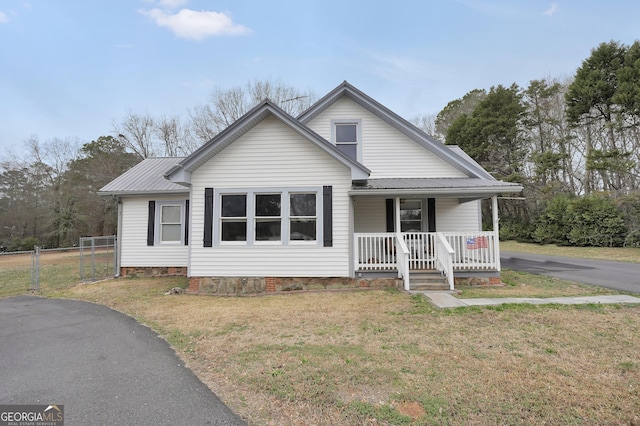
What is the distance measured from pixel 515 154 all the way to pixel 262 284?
30311 millimetres

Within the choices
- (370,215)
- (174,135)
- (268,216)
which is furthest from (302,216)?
(174,135)

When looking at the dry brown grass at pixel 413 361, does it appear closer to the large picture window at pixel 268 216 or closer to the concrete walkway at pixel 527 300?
the concrete walkway at pixel 527 300

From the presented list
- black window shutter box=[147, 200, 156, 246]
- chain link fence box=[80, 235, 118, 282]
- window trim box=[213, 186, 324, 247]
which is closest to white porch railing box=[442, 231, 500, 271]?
window trim box=[213, 186, 324, 247]

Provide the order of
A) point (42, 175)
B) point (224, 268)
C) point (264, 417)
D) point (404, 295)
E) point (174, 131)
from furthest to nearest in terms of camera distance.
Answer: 1. point (42, 175)
2. point (174, 131)
3. point (224, 268)
4. point (404, 295)
5. point (264, 417)

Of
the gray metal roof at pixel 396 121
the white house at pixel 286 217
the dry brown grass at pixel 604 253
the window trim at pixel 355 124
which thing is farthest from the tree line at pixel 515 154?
the white house at pixel 286 217

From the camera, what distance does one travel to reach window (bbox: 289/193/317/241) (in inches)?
351

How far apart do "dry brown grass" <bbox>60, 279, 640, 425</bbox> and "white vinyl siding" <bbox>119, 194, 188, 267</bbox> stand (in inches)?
179

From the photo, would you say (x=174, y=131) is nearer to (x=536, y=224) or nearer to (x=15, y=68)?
(x=15, y=68)

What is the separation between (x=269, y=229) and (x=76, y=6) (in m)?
13.7

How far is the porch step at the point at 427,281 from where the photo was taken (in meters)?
8.53

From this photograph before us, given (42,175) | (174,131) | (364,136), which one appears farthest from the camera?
(42,175)

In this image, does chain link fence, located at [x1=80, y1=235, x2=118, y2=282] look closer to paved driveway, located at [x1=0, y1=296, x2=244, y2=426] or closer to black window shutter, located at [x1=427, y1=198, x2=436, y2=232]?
paved driveway, located at [x1=0, y1=296, x2=244, y2=426]

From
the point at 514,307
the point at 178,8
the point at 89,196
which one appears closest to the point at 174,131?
the point at 89,196

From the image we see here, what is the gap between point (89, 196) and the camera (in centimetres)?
2989
